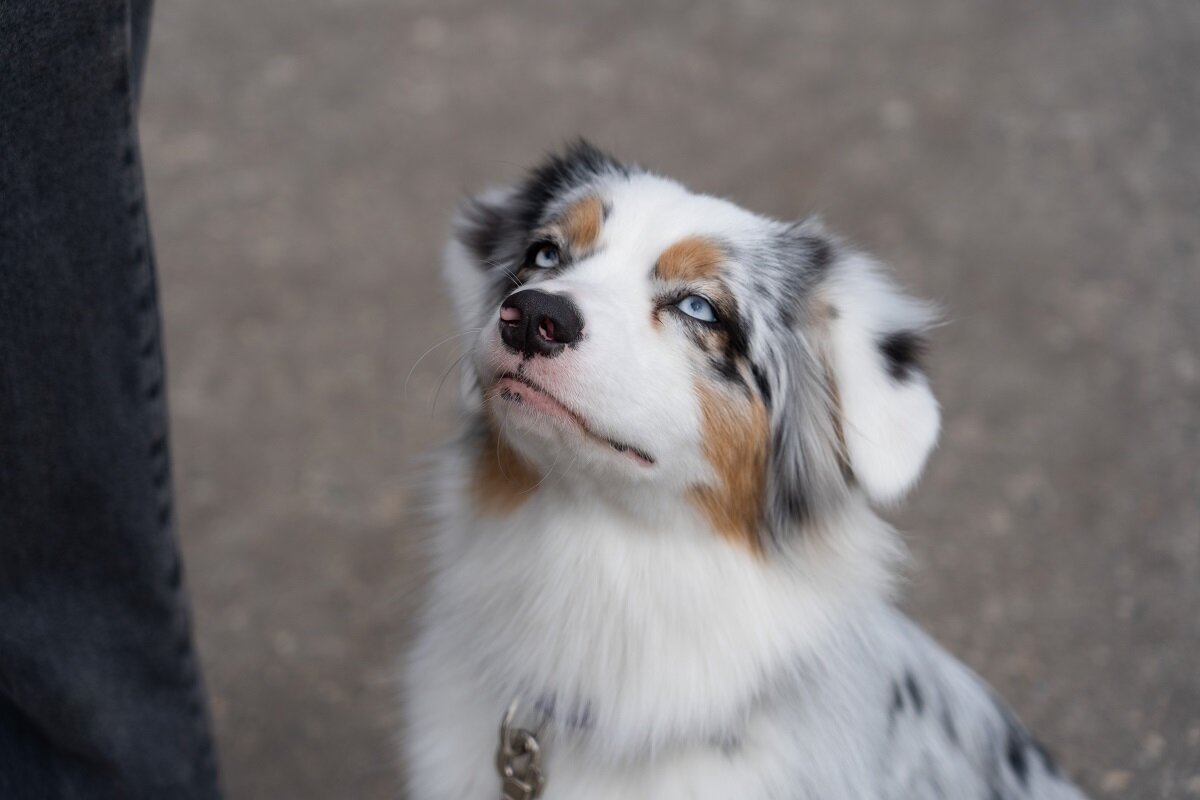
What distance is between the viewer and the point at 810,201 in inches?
198

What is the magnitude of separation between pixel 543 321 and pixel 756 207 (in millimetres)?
3138

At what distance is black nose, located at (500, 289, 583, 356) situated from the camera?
6.43 ft

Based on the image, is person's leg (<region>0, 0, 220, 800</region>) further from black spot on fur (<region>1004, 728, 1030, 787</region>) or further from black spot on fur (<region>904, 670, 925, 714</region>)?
black spot on fur (<region>1004, 728, 1030, 787</region>)

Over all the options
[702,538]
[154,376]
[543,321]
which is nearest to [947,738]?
[702,538]

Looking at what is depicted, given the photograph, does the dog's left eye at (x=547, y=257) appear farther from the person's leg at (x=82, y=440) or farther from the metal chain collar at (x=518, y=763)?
the metal chain collar at (x=518, y=763)

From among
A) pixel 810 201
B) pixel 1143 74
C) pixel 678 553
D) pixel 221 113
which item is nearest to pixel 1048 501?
pixel 810 201

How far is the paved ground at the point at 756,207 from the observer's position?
3523 millimetres

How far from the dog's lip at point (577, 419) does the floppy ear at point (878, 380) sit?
384 mm

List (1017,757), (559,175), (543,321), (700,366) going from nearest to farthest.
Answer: (543,321), (700,366), (1017,757), (559,175)

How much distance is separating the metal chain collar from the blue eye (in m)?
0.82

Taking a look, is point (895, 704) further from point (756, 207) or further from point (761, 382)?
point (756, 207)

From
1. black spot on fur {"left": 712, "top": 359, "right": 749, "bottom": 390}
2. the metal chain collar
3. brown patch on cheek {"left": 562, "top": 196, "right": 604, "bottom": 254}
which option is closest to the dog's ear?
brown patch on cheek {"left": 562, "top": 196, "right": 604, "bottom": 254}

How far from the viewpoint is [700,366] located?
2.12m

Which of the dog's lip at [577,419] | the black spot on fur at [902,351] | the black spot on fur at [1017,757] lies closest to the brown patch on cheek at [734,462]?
the dog's lip at [577,419]
